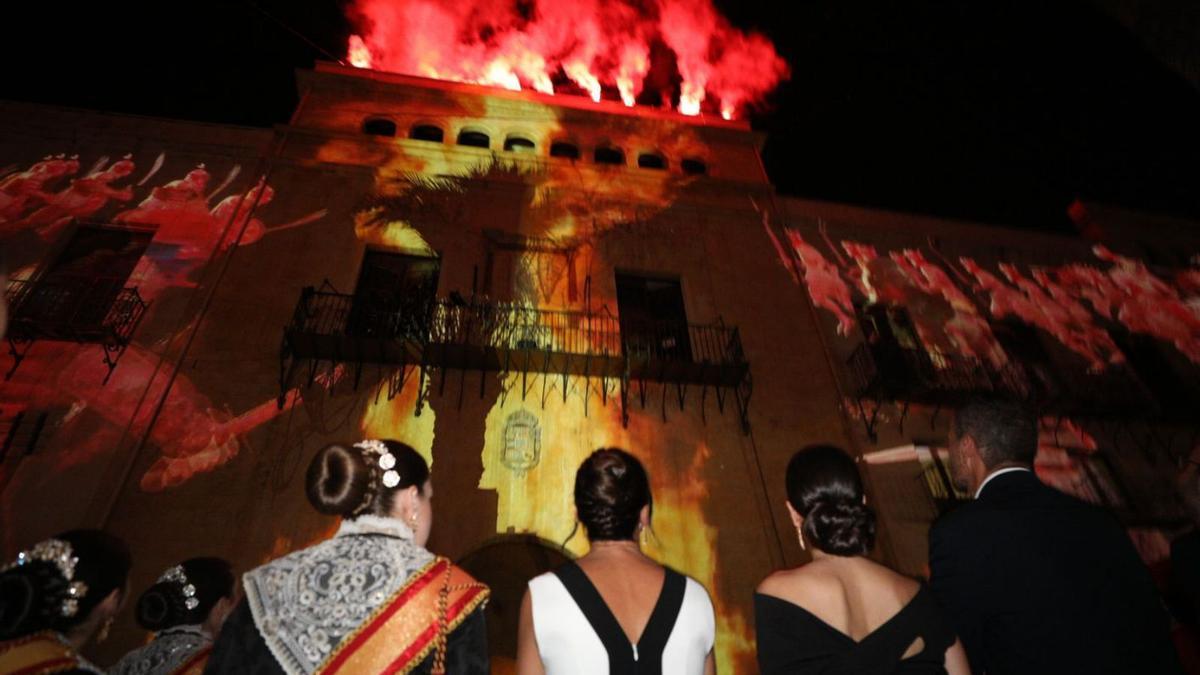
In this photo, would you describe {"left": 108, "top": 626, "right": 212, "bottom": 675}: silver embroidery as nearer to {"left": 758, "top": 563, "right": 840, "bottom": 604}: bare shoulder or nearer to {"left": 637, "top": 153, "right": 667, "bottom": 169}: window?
{"left": 758, "top": 563, "right": 840, "bottom": 604}: bare shoulder

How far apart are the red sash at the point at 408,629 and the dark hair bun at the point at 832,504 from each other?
1.53m

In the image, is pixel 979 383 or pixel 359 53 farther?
pixel 359 53

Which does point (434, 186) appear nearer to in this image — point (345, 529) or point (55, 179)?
point (55, 179)

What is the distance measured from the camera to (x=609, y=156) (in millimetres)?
14055

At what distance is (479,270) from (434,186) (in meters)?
2.57

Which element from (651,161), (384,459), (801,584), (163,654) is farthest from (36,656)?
(651,161)

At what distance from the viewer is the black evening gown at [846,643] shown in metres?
2.31

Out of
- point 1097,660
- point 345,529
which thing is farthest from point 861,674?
point 345,529

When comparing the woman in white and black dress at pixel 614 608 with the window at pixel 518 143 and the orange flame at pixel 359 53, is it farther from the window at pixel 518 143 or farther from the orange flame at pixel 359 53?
the orange flame at pixel 359 53

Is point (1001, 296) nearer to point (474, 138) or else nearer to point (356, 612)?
point (474, 138)

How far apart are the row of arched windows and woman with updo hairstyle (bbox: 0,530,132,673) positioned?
1137 cm

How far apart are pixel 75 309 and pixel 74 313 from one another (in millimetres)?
341

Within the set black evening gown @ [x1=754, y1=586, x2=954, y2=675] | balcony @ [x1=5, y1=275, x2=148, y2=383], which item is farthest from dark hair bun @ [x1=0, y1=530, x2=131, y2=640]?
balcony @ [x1=5, y1=275, x2=148, y2=383]

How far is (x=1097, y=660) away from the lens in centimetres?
222
